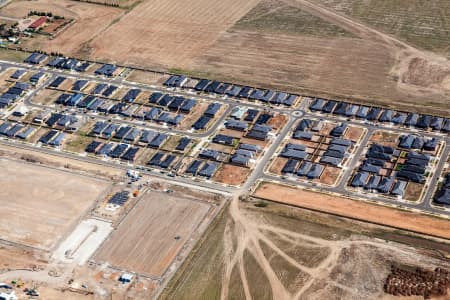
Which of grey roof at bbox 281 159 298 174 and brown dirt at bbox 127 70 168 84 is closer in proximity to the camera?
grey roof at bbox 281 159 298 174

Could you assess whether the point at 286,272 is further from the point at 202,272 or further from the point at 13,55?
the point at 13,55

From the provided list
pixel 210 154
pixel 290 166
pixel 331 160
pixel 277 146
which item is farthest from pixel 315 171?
pixel 210 154

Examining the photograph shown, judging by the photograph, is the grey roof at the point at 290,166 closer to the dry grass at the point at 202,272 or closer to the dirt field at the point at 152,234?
the dirt field at the point at 152,234

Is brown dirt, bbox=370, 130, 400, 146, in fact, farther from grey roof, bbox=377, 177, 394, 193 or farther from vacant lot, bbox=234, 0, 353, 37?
vacant lot, bbox=234, 0, 353, 37

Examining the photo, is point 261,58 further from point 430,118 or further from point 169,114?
point 430,118

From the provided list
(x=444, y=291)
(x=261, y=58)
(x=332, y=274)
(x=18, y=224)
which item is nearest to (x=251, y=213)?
(x=332, y=274)

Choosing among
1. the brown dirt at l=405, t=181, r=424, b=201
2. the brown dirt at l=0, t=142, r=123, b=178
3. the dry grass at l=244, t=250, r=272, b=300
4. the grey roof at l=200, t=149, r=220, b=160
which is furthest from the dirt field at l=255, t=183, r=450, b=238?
the brown dirt at l=0, t=142, r=123, b=178
